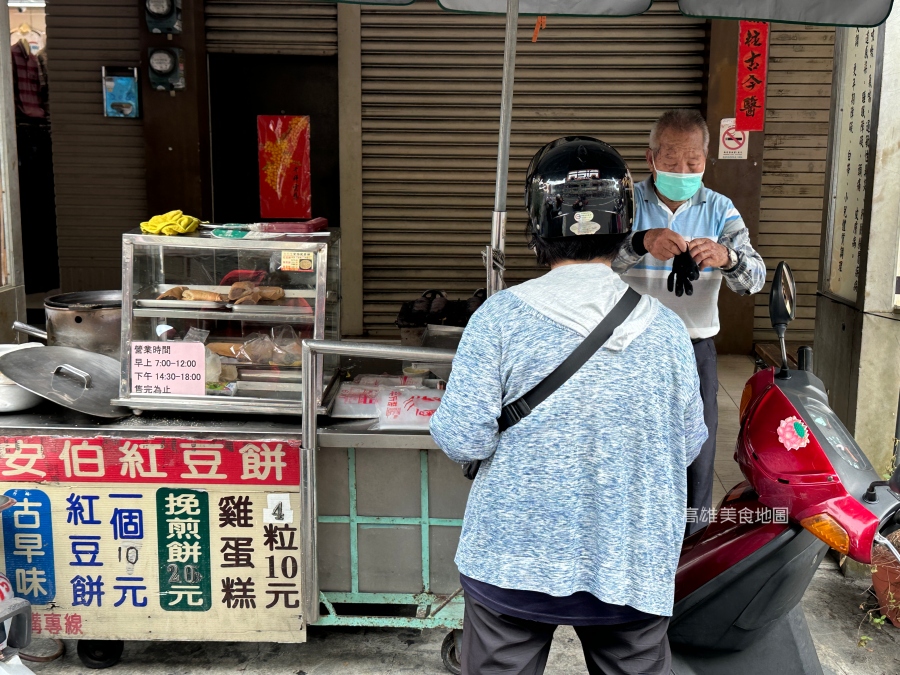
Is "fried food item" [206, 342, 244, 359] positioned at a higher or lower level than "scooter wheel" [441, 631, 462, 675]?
higher

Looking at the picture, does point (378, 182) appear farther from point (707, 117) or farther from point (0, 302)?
point (0, 302)

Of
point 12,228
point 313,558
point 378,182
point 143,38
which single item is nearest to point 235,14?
point 143,38

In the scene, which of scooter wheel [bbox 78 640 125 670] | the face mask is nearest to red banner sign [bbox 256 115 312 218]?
the face mask

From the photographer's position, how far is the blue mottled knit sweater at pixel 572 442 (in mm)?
1789

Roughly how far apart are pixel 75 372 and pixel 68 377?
92 millimetres

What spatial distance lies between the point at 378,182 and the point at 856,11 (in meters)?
5.46

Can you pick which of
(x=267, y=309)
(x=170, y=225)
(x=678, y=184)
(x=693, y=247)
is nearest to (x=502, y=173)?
(x=693, y=247)

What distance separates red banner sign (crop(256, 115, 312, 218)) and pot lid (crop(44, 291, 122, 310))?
14.9 ft

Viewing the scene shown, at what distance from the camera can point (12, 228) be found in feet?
14.2

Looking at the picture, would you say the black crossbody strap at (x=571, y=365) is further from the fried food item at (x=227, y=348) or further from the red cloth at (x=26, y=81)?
the red cloth at (x=26, y=81)

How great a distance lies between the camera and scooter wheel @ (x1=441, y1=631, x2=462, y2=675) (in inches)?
122

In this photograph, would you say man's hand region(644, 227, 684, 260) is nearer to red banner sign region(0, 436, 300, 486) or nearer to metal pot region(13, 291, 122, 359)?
red banner sign region(0, 436, 300, 486)

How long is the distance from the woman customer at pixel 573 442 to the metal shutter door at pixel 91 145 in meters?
6.78

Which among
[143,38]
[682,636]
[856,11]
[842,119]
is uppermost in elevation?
[143,38]
